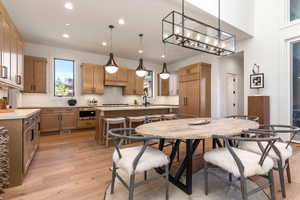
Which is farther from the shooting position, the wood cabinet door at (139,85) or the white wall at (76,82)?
the wood cabinet door at (139,85)

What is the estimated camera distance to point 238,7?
380 cm

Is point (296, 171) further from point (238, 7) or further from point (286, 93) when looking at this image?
point (238, 7)

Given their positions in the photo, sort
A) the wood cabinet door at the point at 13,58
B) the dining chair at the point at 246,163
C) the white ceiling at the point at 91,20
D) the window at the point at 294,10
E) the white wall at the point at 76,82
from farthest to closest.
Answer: the white wall at the point at 76,82 < the window at the point at 294,10 < the white ceiling at the point at 91,20 < the wood cabinet door at the point at 13,58 < the dining chair at the point at 246,163

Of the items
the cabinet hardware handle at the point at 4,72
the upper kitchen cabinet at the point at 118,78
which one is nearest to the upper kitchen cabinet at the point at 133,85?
the upper kitchen cabinet at the point at 118,78

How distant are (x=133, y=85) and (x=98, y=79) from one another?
1.50 m

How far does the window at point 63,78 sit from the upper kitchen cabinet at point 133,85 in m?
2.10

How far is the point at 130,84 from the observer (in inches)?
254

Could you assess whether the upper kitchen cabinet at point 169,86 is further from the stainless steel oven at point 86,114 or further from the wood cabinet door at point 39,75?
the wood cabinet door at point 39,75

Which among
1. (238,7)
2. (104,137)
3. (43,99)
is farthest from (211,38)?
(43,99)

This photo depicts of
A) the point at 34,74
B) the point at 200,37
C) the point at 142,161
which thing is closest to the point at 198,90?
the point at 200,37

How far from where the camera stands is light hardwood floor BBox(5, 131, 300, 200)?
177 cm

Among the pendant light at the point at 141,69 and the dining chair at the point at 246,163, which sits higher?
the pendant light at the point at 141,69

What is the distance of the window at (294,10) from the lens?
3689mm

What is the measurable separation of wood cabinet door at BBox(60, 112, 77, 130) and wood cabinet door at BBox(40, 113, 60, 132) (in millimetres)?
137
